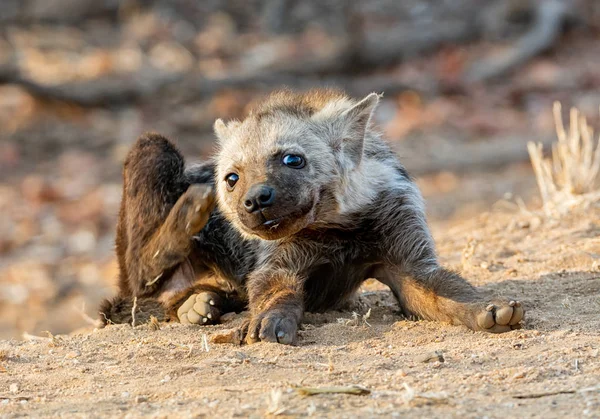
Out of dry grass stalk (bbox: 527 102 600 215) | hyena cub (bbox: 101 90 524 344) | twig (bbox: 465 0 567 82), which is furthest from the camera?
twig (bbox: 465 0 567 82)

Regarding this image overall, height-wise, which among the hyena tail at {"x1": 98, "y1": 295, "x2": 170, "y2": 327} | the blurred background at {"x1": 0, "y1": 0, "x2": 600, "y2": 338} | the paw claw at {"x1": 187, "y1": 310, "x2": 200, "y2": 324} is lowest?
the paw claw at {"x1": 187, "y1": 310, "x2": 200, "y2": 324}

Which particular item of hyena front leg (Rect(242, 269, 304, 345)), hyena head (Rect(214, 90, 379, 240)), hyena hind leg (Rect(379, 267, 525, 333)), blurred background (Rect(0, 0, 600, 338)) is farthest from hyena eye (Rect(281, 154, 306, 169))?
blurred background (Rect(0, 0, 600, 338))

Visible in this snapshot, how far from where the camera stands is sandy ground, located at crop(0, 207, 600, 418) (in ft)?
9.47

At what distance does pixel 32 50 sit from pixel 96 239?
4516mm

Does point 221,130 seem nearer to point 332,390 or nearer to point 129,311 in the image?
point 129,311

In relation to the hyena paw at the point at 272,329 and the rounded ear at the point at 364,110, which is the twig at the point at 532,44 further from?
the hyena paw at the point at 272,329

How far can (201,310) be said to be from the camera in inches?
176

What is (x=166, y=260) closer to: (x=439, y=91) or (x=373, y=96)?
(x=373, y=96)

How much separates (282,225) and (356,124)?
0.72 meters

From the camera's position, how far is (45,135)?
1150 centimetres

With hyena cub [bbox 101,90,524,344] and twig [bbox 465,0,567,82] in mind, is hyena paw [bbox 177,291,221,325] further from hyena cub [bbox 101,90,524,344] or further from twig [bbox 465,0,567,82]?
twig [bbox 465,0,567,82]

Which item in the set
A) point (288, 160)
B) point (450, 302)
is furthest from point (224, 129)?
point (450, 302)

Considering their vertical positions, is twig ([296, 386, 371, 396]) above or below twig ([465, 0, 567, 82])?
below

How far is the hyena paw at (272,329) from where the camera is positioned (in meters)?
3.80
